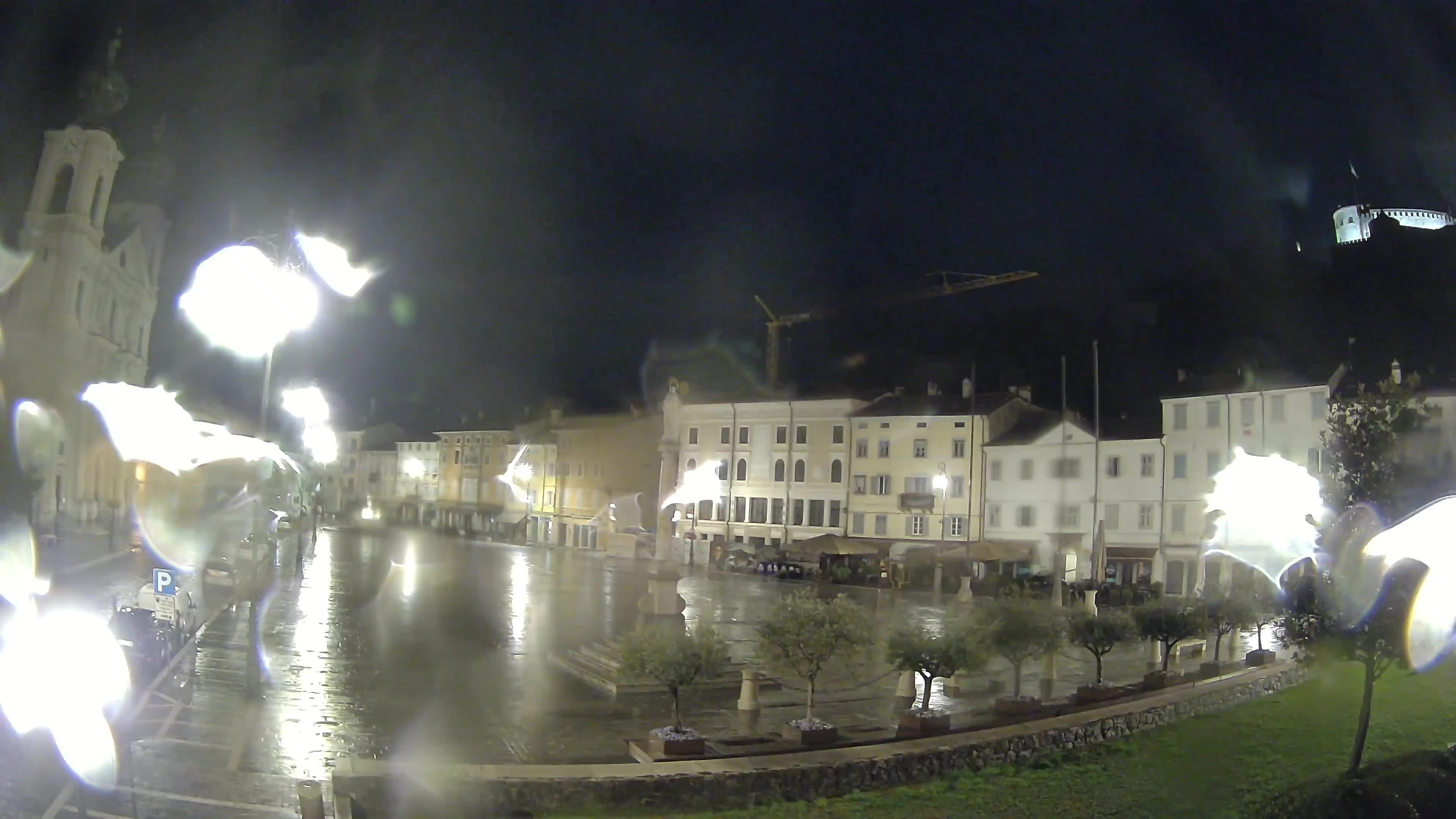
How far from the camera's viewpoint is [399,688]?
14055 mm

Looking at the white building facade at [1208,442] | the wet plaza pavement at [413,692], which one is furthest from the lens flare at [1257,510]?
the wet plaza pavement at [413,692]

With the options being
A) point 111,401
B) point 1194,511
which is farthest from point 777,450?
point 111,401

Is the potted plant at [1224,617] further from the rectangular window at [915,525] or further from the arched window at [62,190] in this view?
the arched window at [62,190]

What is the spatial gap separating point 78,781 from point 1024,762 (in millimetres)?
9103

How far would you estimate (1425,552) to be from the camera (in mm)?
8742

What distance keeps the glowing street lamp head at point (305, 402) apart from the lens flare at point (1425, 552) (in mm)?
15952

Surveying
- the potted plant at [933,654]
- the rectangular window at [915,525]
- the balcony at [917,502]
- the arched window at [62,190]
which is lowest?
the potted plant at [933,654]

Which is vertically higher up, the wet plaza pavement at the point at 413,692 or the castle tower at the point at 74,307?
the castle tower at the point at 74,307

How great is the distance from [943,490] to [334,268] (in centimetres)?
2924

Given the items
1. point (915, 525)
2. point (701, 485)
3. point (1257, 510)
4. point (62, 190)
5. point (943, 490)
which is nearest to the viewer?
point (1257, 510)

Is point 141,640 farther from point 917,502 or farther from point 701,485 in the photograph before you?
point 917,502

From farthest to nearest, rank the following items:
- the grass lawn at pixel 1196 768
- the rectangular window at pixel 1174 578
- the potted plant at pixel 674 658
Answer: the rectangular window at pixel 1174 578 → the potted plant at pixel 674 658 → the grass lawn at pixel 1196 768

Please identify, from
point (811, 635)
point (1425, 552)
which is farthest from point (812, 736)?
point (1425, 552)

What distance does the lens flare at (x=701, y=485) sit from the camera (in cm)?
3916
